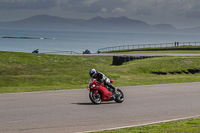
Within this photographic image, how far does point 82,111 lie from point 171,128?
13.4 ft

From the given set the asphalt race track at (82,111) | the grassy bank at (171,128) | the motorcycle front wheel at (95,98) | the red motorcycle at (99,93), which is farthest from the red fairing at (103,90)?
the grassy bank at (171,128)

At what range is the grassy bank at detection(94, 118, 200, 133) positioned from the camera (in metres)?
8.83

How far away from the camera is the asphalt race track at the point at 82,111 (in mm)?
9953

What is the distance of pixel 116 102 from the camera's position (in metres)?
14.8

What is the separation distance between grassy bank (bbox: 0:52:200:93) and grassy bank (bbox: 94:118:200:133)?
11047 mm

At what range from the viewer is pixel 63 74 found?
29.0 meters

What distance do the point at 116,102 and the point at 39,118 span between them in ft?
15.6

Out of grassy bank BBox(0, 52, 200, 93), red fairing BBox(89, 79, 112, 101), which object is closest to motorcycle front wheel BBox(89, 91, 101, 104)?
red fairing BBox(89, 79, 112, 101)

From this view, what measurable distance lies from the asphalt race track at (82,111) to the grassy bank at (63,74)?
16.3ft

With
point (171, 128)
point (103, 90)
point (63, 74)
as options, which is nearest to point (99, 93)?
point (103, 90)

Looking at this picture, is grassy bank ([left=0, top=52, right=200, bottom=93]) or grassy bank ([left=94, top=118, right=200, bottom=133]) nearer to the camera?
grassy bank ([left=94, top=118, right=200, bottom=133])

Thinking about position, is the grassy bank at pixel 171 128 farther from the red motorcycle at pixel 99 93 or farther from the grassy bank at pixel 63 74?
the grassy bank at pixel 63 74

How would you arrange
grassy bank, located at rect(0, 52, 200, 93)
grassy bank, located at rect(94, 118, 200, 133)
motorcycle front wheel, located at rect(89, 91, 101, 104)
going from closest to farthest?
grassy bank, located at rect(94, 118, 200, 133) < motorcycle front wheel, located at rect(89, 91, 101, 104) < grassy bank, located at rect(0, 52, 200, 93)

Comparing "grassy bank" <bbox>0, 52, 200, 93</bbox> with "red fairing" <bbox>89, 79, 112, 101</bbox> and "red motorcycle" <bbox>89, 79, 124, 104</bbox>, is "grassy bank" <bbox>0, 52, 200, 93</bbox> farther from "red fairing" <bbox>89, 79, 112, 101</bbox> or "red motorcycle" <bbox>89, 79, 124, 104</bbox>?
"red fairing" <bbox>89, 79, 112, 101</bbox>
